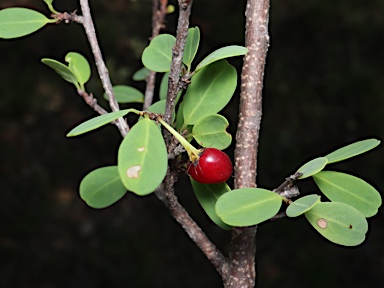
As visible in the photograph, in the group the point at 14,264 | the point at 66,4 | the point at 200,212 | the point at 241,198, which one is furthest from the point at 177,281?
the point at 241,198

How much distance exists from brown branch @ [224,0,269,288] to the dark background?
185 cm

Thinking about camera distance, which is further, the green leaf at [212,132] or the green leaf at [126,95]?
the green leaf at [126,95]

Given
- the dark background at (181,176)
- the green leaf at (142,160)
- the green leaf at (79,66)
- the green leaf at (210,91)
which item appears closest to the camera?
the green leaf at (142,160)

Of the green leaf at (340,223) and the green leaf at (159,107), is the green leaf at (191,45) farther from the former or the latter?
the green leaf at (340,223)

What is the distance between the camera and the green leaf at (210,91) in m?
0.48

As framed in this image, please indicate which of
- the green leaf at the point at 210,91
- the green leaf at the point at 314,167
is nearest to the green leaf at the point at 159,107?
the green leaf at the point at 210,91

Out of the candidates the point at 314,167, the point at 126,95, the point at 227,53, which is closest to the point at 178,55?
the point at 227,53

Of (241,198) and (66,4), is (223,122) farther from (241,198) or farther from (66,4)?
(66,4)

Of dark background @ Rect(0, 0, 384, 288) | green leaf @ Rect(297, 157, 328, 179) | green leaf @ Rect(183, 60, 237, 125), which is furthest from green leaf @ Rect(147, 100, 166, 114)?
dark background @ Rect(0, 0, 384, 288)

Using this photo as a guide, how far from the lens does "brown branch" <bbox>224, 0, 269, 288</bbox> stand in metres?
0.51

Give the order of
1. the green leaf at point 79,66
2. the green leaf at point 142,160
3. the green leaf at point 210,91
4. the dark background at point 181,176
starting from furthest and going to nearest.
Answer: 1. the dark background at point 181,176
2. the green leaf at point 79,66
3. the green leaf at point 210,91
4. the green leaf at point 142,160

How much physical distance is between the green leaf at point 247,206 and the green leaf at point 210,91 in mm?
77

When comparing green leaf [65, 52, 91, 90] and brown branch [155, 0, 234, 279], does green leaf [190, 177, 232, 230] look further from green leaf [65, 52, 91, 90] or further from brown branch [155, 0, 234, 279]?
green leaf [65, 52, 91, 90]

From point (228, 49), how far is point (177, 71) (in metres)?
0.04
